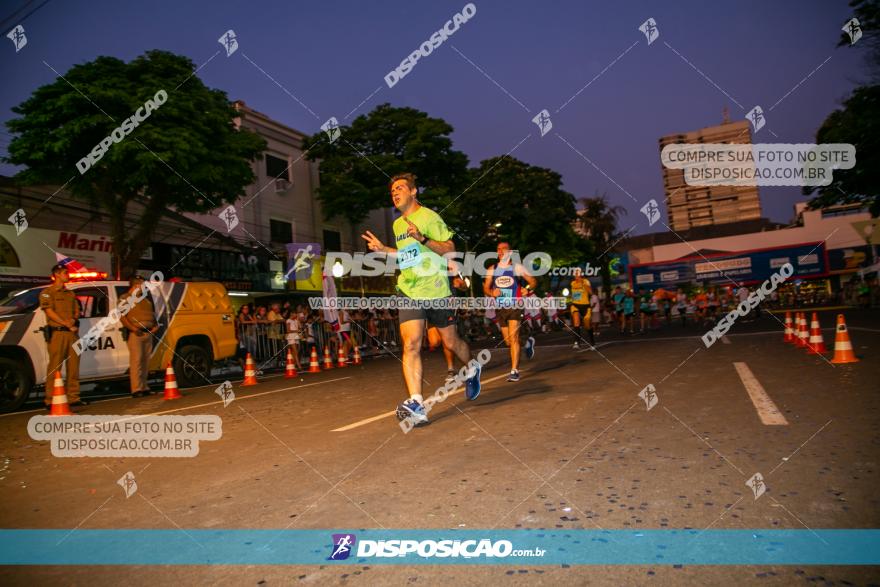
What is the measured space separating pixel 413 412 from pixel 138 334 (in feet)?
23.7

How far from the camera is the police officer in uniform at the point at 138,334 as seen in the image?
32.7 feet

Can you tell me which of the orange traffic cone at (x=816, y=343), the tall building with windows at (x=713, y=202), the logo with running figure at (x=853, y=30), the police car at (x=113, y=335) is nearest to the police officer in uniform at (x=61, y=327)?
the police car at (x=113, y=335)

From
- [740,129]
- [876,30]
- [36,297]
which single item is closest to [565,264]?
[876,30]

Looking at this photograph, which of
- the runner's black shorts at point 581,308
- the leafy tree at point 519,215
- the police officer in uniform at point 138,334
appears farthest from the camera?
the leafy tree at point 519,215

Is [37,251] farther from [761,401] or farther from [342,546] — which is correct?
[761,401]

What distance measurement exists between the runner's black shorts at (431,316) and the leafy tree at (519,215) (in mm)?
32557

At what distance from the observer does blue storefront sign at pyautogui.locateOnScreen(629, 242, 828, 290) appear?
4678 centimetres

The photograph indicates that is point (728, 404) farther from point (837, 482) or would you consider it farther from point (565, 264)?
point (565, 264)

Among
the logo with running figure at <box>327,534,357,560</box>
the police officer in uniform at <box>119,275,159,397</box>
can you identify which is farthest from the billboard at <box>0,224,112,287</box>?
the logo with running figure at <box>327,534,357,560</box>

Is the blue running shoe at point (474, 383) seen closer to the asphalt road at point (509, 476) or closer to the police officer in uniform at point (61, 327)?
the asphalt road at point (509, 476)

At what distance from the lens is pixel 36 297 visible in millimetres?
9492

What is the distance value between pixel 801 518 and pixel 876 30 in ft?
103

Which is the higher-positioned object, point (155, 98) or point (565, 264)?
point (155, 98)

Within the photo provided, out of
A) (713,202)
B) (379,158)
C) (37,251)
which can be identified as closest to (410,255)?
(37,251)
